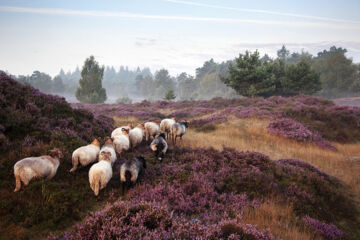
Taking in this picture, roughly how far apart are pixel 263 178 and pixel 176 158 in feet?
10.6

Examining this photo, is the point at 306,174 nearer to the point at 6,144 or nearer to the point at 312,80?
the point at 6,144

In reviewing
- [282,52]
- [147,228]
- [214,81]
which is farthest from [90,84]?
[282,52]

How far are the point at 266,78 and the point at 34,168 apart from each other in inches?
1395

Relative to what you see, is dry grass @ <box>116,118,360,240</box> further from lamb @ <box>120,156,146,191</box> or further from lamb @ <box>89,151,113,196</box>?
lamb @ <box>89,151,113,196</box>

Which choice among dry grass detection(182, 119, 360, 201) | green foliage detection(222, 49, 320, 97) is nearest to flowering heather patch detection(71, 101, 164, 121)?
dry grass detection(182, 119, 360, 201)

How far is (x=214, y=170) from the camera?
23.9 feet

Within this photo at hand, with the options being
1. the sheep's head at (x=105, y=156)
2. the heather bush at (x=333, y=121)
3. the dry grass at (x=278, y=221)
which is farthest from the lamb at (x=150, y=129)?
the heather bush at (x=333, y=121)

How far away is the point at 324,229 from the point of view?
483 centimetres

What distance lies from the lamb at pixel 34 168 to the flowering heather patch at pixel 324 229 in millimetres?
6569

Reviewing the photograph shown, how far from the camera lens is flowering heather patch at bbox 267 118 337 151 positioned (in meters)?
13.0

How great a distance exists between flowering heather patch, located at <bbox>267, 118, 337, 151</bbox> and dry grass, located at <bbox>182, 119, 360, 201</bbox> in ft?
1.40

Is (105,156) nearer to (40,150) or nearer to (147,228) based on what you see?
(40,150)

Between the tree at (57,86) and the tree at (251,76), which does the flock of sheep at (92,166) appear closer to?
the tree at (251,76)

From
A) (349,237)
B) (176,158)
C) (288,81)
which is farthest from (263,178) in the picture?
(288,81)
